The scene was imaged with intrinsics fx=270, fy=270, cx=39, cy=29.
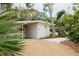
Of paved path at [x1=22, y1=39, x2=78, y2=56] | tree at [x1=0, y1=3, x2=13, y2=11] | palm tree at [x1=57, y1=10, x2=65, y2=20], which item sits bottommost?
paved path at [x1=22, y1=39, x2=78, y2=56]

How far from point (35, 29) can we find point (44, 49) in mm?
284

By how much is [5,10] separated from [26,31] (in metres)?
0.38

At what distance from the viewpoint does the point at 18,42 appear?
10.9 ft

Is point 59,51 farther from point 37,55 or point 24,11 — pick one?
point 24,11

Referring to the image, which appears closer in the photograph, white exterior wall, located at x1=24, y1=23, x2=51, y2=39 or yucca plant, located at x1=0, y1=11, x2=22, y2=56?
yucca plant, located at x1=0, y1=11, x2=22, y2=56

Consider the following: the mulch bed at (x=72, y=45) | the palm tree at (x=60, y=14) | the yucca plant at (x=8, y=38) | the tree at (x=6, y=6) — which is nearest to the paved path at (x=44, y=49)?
the mulch bed at (x=72, y=45)

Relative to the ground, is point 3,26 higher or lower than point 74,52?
higher

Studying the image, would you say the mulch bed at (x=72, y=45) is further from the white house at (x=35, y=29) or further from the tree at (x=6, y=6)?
the tree at (x=6, y=6)

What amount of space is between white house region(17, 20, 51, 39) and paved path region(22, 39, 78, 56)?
0.26ft

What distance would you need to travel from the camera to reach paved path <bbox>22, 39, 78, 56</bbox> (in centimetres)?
344

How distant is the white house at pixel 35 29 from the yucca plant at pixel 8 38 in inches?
5.7

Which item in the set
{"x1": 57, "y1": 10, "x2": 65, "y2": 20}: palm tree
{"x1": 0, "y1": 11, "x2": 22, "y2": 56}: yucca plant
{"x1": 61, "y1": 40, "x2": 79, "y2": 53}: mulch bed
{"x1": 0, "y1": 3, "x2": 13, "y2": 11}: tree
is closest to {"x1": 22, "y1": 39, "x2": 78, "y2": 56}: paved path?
{"x1": 61, "y1": 40, "x2": 79, "y2": 53}: mulch bed

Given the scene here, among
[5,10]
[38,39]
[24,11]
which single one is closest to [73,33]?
[38,39]

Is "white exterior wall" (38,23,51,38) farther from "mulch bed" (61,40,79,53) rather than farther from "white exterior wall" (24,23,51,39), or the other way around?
"mulch bed" (61,40,79,53)
